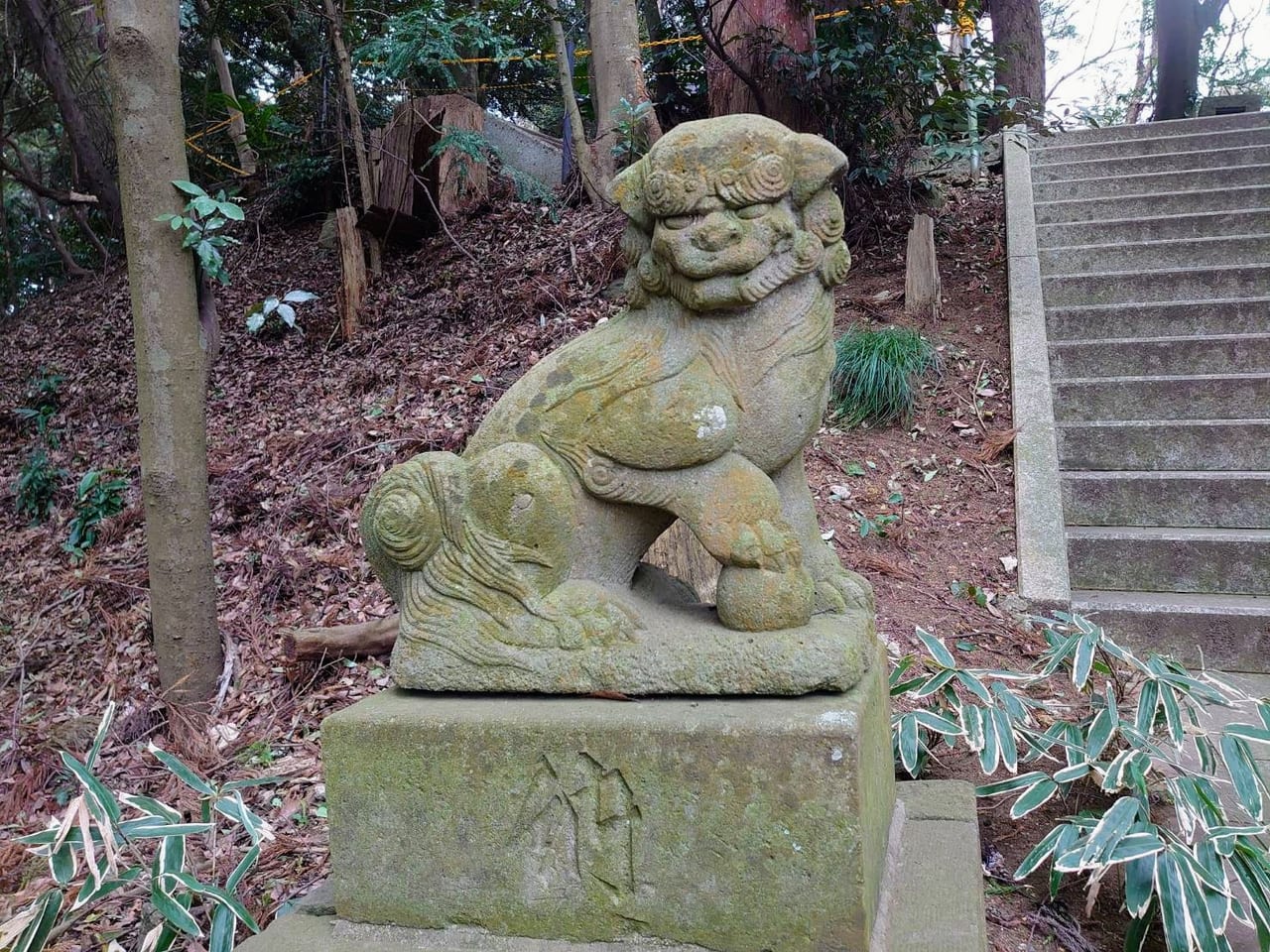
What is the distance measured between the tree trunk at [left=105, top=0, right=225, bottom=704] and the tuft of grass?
10.2 ft

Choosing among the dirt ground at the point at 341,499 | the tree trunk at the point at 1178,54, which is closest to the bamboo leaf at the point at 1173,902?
the dirt ground at the point at 341,499

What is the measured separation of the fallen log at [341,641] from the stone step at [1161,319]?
402 cm

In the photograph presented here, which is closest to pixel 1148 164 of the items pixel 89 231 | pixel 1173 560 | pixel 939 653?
pixel 1173 560

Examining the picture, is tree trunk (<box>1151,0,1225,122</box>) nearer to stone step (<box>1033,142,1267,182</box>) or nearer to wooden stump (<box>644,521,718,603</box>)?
stone step (<box>1033,142,1267,182</box>)

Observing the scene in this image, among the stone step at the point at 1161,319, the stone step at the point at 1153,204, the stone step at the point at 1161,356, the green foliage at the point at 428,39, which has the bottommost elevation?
the stone step at the point at 1161,356

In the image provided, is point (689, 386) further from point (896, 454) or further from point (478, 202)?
point (478, 202)

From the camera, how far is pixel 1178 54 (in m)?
12.5

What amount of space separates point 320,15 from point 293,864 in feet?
23.3

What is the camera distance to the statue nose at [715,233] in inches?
77.4

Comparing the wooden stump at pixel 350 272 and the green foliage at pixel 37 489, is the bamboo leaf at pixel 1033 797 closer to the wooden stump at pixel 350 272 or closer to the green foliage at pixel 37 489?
the wooden stump at pixel 350 272

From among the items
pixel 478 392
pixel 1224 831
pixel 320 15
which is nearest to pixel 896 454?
pixel 478 392

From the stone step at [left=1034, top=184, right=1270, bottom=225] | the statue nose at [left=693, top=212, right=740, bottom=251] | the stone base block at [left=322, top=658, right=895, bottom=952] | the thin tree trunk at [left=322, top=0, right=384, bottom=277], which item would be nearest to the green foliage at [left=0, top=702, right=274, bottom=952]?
the stone base block at [left=322, top=658, right=895, bottom=952]

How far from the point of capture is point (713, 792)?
1848 millimetres

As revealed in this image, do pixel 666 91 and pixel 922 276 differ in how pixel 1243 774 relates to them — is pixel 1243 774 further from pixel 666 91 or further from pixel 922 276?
pixel 666 91
